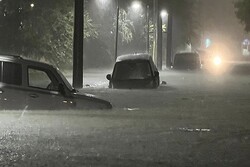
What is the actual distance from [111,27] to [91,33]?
14068mm

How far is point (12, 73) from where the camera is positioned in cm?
1192

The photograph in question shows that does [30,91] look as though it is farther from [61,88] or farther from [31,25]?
[31,25]

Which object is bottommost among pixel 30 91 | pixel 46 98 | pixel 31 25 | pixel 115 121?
pixel 115 121

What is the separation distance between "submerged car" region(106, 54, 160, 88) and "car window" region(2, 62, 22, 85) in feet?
28.0

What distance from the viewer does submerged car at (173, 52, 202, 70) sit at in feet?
137

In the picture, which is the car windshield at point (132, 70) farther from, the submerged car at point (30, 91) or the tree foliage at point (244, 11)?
the tree foliage at point (244, 11)

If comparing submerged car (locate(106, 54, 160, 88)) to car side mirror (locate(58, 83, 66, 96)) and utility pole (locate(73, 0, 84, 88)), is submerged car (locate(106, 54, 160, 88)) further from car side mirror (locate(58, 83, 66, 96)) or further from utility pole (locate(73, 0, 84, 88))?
car side mirror (locate(58, 83, 66, 96))

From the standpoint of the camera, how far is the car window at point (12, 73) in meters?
11.8

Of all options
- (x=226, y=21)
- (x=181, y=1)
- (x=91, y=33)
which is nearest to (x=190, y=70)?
(x=91, y=33)

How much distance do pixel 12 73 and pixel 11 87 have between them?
38 cm

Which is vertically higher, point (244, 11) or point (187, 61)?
point (244, 11)

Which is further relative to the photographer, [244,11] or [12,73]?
[244,11]

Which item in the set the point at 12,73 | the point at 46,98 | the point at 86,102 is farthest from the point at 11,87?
the point at 86,102

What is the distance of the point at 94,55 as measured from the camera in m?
59.2
